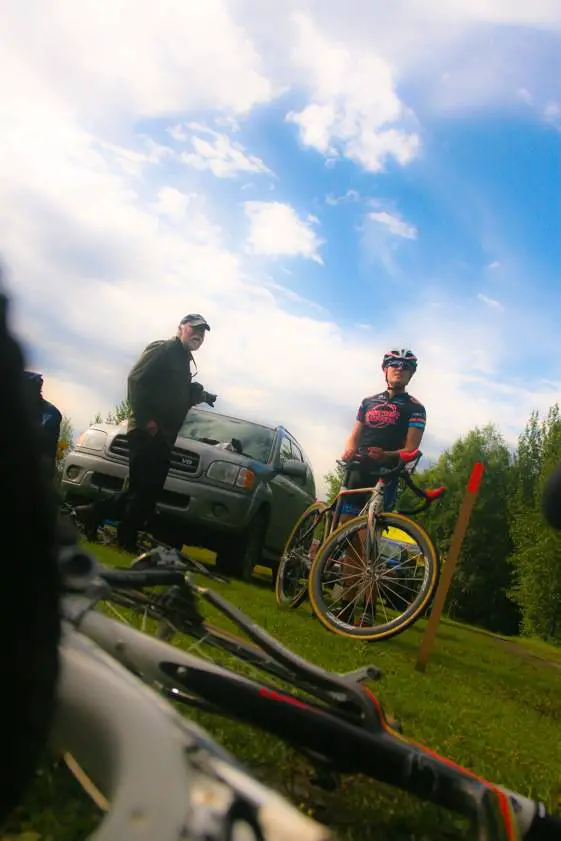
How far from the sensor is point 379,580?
5281mm

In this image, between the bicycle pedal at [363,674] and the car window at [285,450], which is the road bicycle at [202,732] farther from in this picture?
the car window at [285,450]

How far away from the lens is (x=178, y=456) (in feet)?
27.3

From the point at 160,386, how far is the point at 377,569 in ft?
8.61

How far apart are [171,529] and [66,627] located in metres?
7.84

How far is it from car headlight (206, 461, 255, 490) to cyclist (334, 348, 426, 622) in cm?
226

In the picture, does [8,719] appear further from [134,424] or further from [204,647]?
[134,424]

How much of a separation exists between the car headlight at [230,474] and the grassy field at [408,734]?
1.41 m

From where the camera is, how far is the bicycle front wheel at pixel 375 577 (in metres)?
4.91

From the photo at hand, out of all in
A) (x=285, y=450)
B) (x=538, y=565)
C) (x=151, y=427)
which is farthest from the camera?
(x=538, y=565)

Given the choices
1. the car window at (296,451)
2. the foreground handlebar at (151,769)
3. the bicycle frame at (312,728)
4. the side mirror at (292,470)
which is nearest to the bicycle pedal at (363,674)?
the bicycle frame at (312,728)

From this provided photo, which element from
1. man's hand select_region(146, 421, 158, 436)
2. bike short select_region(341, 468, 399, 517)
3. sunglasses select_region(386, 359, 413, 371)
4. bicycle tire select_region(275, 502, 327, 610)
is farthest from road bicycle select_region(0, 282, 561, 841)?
man's hand select_region(146, 421, 158, 436)

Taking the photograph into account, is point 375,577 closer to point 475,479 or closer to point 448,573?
point 448,573

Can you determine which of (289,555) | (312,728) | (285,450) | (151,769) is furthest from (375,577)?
(151,769)

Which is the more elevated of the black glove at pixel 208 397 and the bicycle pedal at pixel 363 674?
the black glove at pixel 208 397
